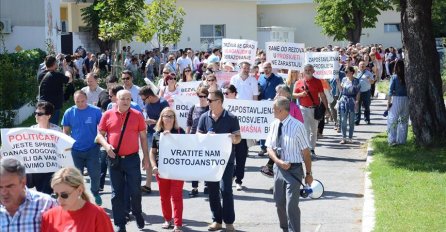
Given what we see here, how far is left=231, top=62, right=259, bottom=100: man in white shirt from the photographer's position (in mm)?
16047

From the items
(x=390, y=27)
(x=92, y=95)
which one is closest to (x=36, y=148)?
(x=92, y=95)

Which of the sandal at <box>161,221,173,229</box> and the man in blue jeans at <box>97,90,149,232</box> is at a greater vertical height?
the man in blue jeans at <box>97,90,149,232</box>

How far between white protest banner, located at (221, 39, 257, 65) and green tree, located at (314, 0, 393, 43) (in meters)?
25.5

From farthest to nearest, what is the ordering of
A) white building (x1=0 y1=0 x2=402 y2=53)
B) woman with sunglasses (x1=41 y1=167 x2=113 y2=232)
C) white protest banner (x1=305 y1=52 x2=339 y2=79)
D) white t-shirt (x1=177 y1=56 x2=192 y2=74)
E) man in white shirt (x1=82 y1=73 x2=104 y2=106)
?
white building (x1=0 y1=0 x2=402 y2=53), white t-shirt (x1=177 y1=56 x2=192 y2=74), white protest banner (x1=305 y1=52 x2=339 y2=79), man in white shirt (x1=82 y1=73 x2=104 y2=106), woman with sunglasses (x1=41 y1=167 x2=113 y2=232)

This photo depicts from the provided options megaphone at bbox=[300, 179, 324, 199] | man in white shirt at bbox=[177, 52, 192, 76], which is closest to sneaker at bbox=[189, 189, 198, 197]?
megaphone at bbox=[300, 179, 324, 199]

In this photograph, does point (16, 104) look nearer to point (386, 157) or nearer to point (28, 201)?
point (386, 157)

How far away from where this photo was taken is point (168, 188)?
1045 cm

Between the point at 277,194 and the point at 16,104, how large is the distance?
13328 mm

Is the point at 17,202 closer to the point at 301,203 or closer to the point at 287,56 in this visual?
the point at 301,203

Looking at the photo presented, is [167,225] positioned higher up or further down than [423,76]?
further down

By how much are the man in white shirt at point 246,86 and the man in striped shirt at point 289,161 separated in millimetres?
6703

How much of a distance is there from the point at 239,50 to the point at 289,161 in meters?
12.5

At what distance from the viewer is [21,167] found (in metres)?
5.24

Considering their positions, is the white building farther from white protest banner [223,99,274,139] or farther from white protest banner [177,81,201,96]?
white protest banner [223,99,274,139]
